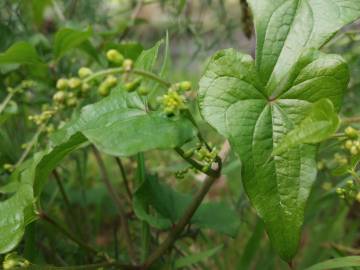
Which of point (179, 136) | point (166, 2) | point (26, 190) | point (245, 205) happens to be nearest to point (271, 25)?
point (179, 136)

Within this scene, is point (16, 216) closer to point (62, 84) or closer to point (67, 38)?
point (62, 84)

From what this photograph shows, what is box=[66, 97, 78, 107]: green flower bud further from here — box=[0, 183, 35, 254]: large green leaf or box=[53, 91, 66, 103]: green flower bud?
box=[0, 183, 35, 254]: large green leaf

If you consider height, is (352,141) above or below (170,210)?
above

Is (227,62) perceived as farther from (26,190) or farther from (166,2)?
(166,2)

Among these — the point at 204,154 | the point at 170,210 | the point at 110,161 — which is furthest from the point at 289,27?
the point at 110,161

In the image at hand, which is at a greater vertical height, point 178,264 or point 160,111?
point 160,111

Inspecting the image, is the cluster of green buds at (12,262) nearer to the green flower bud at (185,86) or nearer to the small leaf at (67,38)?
the green flower bud at (185,86)
